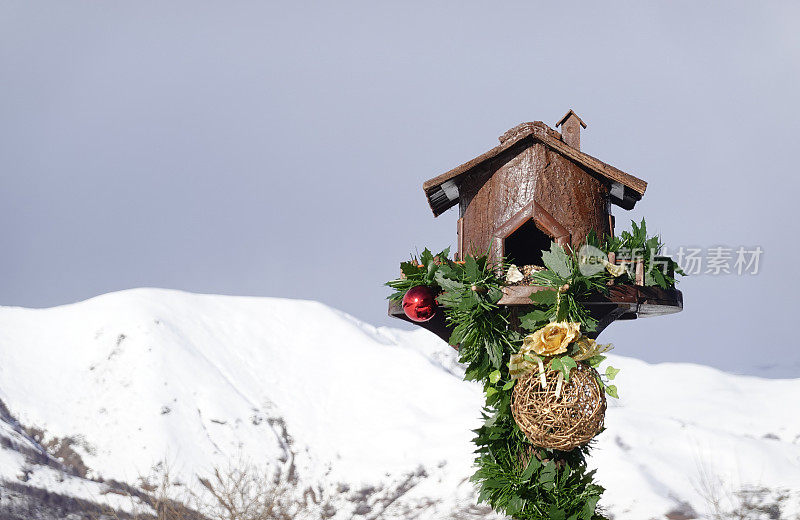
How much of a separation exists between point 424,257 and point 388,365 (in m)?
17.2

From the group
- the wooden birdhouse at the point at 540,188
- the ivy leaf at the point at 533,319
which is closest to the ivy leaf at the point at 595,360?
the ivy leaf at the point at 533,319

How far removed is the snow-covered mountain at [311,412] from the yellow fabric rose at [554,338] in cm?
1044

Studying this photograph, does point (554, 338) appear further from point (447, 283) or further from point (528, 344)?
point (447, 283)

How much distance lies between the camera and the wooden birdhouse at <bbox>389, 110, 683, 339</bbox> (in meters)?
5.70

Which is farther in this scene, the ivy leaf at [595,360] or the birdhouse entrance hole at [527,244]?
the birdhouse entrance hole at [527,244]

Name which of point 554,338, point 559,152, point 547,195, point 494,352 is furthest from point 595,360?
point 559,152

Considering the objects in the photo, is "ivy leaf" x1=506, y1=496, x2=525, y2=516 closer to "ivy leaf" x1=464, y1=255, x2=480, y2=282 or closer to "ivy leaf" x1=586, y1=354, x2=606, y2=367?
"ivy leaf" x1=586, y1=354, x2=606, y2=367

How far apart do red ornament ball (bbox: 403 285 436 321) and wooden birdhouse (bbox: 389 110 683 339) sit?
381 mm

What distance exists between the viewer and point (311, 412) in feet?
69.1

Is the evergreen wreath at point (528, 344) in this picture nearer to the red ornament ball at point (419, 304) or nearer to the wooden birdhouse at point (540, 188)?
the red ornament ball at point (419, 304)

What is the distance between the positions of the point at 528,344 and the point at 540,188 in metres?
1.15

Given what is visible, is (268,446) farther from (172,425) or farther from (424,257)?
(424,257)

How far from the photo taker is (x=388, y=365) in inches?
886

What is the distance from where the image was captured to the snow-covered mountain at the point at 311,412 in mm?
16734
